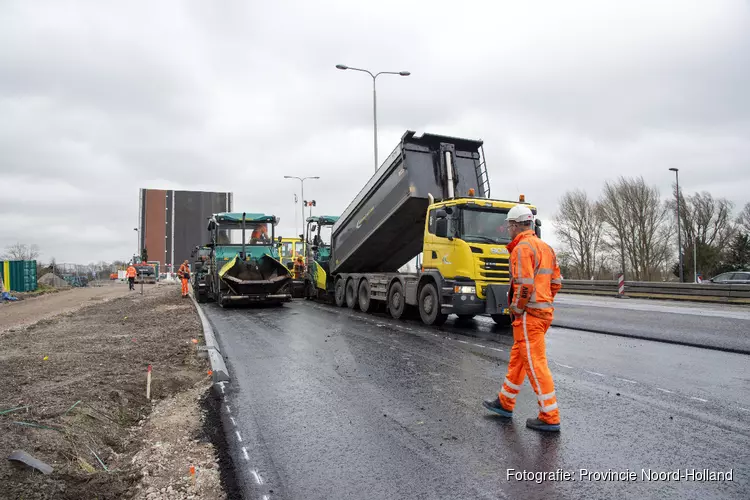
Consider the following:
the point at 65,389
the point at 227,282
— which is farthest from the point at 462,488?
the point at 227,282

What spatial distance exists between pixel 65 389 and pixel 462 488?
378 cm

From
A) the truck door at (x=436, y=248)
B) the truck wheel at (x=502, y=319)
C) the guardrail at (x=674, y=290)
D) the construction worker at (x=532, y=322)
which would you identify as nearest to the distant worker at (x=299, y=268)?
the truck door at (x=436, y=248)

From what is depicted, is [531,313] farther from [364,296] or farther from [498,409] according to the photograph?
[364,296]

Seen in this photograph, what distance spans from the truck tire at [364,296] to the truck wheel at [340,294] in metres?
1.15

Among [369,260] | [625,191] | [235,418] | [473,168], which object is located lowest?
[235,418]

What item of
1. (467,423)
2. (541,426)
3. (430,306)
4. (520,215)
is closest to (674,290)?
(430,306)

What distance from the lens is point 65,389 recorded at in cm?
488

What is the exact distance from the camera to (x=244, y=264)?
1566 centimetres

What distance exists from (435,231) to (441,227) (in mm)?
185

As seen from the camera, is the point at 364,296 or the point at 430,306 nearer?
the point at 430,306

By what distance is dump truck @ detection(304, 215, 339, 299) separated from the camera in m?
17.2

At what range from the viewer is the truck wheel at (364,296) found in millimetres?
14163

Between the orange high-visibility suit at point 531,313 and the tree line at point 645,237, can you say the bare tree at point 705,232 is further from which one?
the orange high-visibility suit at point 531,313

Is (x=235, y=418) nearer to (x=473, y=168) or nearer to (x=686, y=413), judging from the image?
(x=686, y=413)
